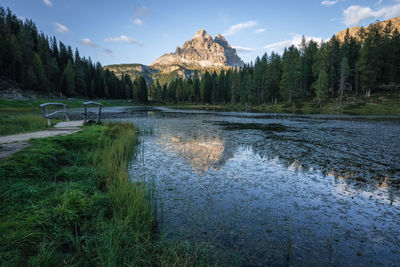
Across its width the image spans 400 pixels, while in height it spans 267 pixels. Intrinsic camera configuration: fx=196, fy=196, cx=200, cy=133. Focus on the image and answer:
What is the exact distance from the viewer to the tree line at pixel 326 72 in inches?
2489

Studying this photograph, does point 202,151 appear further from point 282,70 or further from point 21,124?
point 282,70

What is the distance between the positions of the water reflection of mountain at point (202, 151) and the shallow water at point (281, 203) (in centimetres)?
7

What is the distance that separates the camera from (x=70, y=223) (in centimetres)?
448

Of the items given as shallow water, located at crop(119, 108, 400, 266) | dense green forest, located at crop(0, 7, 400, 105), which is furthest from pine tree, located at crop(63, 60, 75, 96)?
shallow water, located at crop(119, 108, 400, 266)

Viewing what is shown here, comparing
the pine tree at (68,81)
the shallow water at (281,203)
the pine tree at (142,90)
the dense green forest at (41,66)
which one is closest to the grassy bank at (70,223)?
the shallow water at (281,203)

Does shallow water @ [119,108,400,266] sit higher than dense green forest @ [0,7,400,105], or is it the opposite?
dense green forest @ [0,7,400,105]

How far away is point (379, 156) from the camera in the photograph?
40.0 ft

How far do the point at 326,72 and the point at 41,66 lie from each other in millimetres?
107971

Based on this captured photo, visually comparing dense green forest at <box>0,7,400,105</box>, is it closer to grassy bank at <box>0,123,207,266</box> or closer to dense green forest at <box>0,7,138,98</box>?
dense green forest at <box>0,7,138,98</box>

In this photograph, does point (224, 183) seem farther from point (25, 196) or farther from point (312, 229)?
point (25, 196)

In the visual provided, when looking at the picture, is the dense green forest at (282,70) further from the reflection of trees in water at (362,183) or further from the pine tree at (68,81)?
the reflection of trees in water at (362,183)

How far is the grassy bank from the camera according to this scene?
346 cm

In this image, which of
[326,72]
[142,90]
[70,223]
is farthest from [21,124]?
[142,90]

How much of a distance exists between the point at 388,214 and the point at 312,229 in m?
2.87
